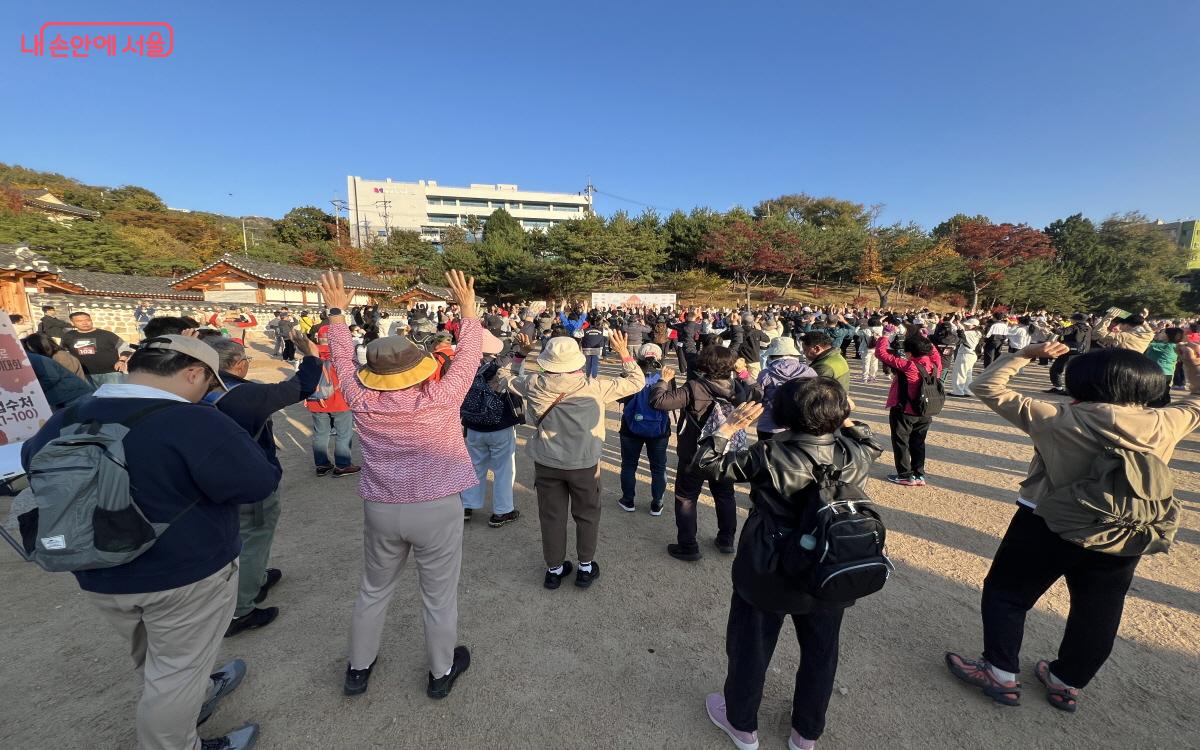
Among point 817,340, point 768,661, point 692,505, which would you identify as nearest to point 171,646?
point 768,661

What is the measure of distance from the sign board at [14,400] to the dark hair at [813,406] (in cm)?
600

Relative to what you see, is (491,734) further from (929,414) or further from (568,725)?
(929,414)

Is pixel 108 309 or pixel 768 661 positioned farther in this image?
pixel 108 309

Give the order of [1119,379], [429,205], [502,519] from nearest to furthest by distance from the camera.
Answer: [1119,379] → [502,519] → [429,205]

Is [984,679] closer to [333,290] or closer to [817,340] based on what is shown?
[817,340]

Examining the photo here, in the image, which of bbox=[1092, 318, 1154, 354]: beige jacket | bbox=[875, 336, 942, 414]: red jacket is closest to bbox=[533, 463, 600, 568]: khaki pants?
bbox=[875, 336, 942, 414]: red jacket

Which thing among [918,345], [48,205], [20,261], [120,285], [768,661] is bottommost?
[768,661]

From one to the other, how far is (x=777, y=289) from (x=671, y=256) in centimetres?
989

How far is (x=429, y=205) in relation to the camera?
2542 inches

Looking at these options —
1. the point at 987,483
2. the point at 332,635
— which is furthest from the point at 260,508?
the point at 987,483

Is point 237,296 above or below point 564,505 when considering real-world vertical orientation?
above

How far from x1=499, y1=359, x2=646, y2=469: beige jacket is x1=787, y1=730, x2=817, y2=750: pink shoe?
5.54 feet

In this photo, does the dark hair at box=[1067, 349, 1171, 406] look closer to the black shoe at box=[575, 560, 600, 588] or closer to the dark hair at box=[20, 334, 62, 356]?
the black shoe at box=[575, 560, 600, 588]

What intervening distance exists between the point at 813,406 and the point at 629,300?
1077 inches
